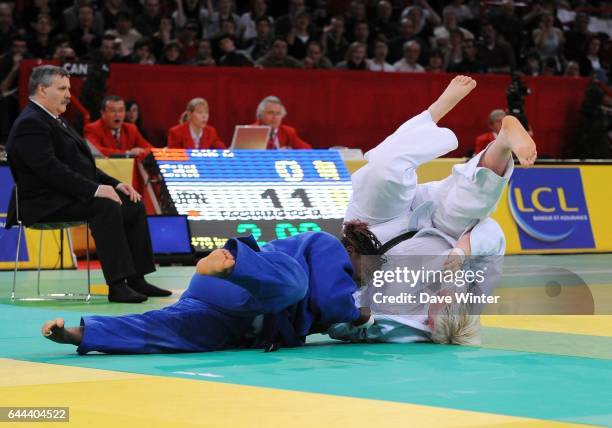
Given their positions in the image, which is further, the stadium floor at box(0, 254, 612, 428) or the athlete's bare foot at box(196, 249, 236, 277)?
the athlete's bare foot at box(196, 249, 236, 277)

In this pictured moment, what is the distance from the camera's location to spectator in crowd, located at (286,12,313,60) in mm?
16833

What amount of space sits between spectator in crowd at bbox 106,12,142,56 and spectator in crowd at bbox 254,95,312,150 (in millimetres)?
2550

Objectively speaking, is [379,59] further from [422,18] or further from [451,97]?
[451,97]

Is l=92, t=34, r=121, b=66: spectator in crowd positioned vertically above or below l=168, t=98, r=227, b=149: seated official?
above

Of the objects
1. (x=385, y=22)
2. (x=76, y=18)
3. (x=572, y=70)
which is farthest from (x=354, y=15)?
(x=76, y=18)

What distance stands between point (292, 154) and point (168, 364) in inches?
320

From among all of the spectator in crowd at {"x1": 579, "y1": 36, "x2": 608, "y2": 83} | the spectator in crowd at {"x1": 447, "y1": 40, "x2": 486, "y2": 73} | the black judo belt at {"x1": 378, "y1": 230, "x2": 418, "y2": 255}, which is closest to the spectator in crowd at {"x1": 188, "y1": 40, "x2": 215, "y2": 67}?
the spectator in crowd at {"x1": 447, "y1": 40, "x2": 486, "y2": 73}

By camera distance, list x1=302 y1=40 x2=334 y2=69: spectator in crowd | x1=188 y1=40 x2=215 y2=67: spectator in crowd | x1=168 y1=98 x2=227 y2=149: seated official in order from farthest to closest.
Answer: x1=302 y1=40 x2=334 y2=69: spectator in crowd → x1=188 y1=40 x2=215 y2=67: spectator in crowd → x1=168 y1=98 x2=227 y2=149: seated official

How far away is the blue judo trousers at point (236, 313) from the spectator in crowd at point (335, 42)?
11.8 meters

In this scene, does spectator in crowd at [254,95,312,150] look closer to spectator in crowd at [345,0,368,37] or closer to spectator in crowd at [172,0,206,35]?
spectator in crowd at [172,0,206,35]

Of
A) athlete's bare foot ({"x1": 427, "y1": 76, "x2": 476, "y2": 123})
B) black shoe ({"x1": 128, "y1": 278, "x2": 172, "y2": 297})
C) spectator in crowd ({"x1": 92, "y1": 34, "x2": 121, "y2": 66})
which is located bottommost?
black shoe ({"x1": 128, "y1": 278, "x2": 172, "y2": 297})

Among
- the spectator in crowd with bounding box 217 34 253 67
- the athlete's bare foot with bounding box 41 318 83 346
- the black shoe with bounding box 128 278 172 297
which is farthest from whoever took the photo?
the spectator in crowd with bounding box 217 34 253 67

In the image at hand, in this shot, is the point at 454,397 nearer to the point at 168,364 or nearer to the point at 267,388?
the point at 267,388

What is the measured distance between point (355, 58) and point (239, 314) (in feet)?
37.5
